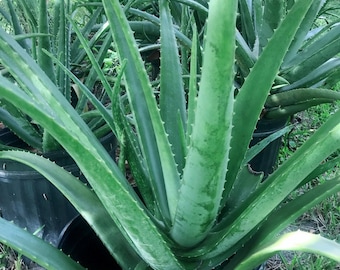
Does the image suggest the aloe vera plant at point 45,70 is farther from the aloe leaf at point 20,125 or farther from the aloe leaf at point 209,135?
the aloe leaf at point 209,135

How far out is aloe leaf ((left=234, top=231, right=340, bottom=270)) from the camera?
0.41 meters

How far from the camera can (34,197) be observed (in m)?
1.06

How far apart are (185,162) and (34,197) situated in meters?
0.59

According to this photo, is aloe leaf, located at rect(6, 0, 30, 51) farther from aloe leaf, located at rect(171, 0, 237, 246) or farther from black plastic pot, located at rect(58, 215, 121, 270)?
aloe leaf, located at rect(171, 0, 237, 246)

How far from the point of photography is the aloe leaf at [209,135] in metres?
0.36

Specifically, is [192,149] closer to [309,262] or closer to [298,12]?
[298,12]

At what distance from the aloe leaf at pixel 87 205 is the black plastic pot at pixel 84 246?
12cm

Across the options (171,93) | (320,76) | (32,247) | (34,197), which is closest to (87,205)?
(32,247)

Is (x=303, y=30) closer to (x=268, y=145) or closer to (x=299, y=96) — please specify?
(x=299, y=96)

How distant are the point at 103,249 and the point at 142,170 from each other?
8.1 inches

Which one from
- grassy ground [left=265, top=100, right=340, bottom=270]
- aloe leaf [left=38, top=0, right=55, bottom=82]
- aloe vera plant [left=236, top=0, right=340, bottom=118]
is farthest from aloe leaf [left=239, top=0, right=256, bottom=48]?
aloe leaf [left=38, top=0, right=55, bottom=82]

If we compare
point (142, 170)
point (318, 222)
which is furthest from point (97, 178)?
point (318, 222)

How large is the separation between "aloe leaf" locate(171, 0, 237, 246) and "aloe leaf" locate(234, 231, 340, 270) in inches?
3.1

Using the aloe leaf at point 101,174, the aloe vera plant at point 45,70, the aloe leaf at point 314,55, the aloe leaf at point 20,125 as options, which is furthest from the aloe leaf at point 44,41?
the aloe leaf at point 314,55
